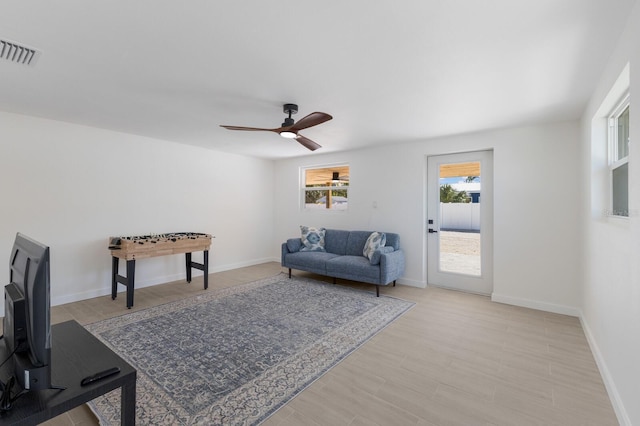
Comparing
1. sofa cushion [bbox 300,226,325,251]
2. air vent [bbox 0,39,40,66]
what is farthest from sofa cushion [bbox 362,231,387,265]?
air vent [bbox 0,39,40,66]

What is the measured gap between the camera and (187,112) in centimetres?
349

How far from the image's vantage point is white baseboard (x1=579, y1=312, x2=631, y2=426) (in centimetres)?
179

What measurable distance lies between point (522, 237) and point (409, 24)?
3.36 meters

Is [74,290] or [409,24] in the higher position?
[409,24]

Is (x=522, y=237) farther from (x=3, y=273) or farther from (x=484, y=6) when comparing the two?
(x=3, y=273)

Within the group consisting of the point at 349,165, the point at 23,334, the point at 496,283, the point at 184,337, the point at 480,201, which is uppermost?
the point at 349,165

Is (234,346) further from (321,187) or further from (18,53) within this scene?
(321,187)

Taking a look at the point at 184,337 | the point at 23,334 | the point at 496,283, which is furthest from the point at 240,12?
the point at 496,283

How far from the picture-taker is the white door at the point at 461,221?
4.38 metres

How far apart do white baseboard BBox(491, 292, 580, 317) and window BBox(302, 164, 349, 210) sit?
2961 mm

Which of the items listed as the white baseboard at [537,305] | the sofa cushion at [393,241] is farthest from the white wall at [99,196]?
the white baseboard at [537,305]

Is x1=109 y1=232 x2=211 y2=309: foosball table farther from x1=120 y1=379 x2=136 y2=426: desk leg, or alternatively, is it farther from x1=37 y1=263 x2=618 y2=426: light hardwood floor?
x1=120 y1=379 x2=136 y2=426: desk leg

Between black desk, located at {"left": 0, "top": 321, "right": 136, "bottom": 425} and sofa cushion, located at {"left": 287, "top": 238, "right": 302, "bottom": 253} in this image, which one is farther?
sofa cushion, located at {"left": 287, "top": 238, "right": 302, "bottom": 253}

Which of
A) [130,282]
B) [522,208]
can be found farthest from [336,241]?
[130,282]
